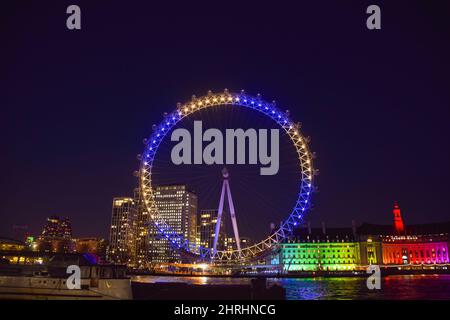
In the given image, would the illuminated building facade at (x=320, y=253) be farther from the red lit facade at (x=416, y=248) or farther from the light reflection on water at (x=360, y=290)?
the light reflection on water at (x=360, y=290)

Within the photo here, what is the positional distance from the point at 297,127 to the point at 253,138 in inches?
720

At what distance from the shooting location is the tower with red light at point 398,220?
114 meters

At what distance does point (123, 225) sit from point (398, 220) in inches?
3737

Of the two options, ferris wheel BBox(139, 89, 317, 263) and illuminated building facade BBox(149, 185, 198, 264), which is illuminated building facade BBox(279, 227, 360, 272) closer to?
illuminated building facade BBox(149, 185, 198, 264)

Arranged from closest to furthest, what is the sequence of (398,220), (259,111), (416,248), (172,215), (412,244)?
1. (259,111)
2. (416,248)
3. (412,244)
4. (398,220)
5. (172,215)

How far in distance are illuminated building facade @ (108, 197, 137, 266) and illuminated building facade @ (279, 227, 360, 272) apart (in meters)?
63.7

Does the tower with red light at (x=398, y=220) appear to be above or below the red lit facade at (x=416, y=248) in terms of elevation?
above

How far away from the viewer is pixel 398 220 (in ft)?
378

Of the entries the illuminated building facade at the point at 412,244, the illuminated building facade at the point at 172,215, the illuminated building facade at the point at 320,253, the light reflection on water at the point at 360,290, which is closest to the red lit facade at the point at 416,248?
the illuminated building facade at the point at 412,244

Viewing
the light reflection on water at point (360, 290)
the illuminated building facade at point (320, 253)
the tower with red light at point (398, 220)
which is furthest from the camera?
the tower with red light at point (398, 220)

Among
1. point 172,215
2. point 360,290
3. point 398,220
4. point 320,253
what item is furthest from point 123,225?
point 360,290

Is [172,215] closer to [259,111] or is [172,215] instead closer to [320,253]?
[320,253]

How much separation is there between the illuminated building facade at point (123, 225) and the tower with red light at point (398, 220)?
8835cm
